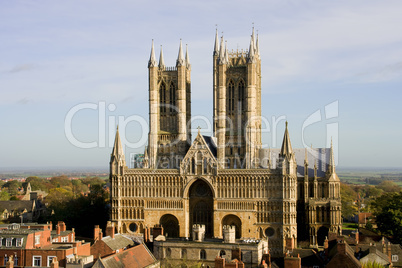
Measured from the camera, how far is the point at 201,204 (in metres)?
92.2

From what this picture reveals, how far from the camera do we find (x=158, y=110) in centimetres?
9762

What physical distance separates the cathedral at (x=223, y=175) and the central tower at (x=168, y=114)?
0.17 m

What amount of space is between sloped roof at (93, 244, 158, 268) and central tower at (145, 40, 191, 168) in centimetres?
3714

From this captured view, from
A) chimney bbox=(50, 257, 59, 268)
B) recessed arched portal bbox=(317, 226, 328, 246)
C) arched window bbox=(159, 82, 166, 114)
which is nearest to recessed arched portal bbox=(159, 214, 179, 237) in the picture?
arched window bbox=(159, 82, 166, 114)

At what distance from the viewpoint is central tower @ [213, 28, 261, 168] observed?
92.8 m

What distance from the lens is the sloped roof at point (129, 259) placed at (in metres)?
49.3

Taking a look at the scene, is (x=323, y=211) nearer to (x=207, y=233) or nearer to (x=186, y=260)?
(x=207, y=233)

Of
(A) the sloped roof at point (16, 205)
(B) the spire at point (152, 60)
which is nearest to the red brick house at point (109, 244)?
(B) the spire at point (152, 60)

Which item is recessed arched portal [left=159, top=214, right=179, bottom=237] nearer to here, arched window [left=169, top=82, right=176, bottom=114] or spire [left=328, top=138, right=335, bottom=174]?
arched window [left=169, top=82, right=176, bottom=114]

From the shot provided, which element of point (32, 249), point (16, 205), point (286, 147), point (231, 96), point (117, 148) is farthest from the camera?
point (16, 205)

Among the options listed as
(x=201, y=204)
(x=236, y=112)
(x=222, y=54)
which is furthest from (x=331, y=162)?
(x=222, y=54)

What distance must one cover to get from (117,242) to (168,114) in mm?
37092

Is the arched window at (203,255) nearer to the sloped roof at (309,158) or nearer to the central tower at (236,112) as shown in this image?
the central tower at (236,112)

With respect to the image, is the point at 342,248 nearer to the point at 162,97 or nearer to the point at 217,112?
the point at 217,112
